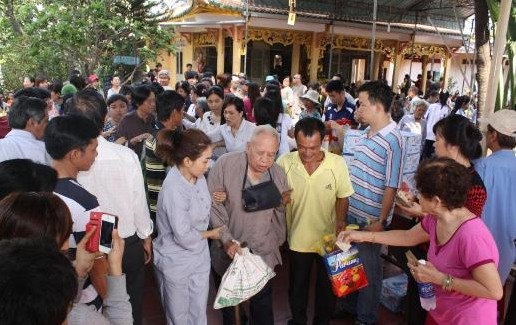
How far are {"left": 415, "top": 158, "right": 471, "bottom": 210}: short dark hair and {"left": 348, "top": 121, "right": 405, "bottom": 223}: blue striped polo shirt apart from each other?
78 centimetres

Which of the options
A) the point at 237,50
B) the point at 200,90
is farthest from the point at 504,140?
the point at 237,50

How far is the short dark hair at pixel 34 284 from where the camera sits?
0.84 m

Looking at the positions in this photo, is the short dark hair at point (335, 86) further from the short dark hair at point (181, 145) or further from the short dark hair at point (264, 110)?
the short dark hair at point (181, 145)

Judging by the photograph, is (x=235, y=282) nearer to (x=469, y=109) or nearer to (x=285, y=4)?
(x=469, y=109)

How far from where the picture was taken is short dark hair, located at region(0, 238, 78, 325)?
0.84m

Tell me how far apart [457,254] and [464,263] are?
50mm

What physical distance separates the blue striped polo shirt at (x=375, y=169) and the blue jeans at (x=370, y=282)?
126mm

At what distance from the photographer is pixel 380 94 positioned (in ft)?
8.61

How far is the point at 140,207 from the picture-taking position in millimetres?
2270

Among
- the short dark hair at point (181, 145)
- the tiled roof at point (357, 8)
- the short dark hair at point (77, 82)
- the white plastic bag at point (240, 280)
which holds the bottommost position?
the white plastic bag at point (240, 280)

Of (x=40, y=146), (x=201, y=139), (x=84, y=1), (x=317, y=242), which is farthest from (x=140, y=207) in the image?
(x=84, y=1)

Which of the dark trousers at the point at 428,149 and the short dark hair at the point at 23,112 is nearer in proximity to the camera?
the short dark hair at the point at 23,112

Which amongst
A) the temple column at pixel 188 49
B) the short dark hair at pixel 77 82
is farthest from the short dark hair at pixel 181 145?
the temple column at pixel 188 49

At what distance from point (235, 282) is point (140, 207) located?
2.13 feet
